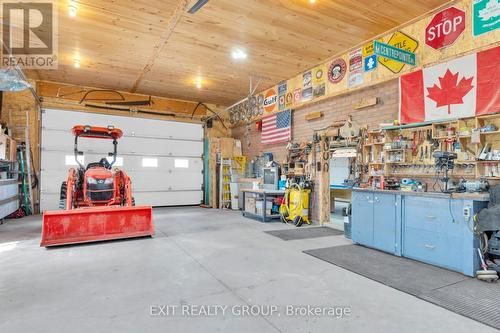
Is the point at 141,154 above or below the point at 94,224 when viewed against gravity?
above

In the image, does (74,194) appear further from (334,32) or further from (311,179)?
(334,32)

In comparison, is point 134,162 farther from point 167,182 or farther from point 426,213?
point 426,213

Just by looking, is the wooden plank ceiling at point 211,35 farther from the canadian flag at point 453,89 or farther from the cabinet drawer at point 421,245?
the cabinet drawer at point 421,245

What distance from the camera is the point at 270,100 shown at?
8.55 m

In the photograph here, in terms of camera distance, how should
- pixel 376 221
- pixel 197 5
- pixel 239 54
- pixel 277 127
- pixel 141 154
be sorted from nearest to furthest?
pixel 197 5
pixel 376 221
pixel 239 54
pixel 277 127
pixel 141 154

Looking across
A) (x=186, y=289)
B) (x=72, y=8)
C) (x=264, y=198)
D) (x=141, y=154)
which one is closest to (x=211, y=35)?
(x=72, y=8)

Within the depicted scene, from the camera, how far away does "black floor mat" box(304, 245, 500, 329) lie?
8.15 feet

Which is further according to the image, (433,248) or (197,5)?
(197,5)

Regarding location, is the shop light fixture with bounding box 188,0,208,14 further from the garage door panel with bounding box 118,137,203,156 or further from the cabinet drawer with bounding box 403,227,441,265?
the garage door panel with bounding box 118,137,203,156

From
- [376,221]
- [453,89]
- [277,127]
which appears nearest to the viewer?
[453,89]

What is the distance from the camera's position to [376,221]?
4.39 m

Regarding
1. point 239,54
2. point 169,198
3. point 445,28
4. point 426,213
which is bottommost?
point 169,198

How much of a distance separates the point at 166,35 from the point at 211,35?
2.75 ft

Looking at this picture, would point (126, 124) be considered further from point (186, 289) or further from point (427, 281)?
point (427, 281)
